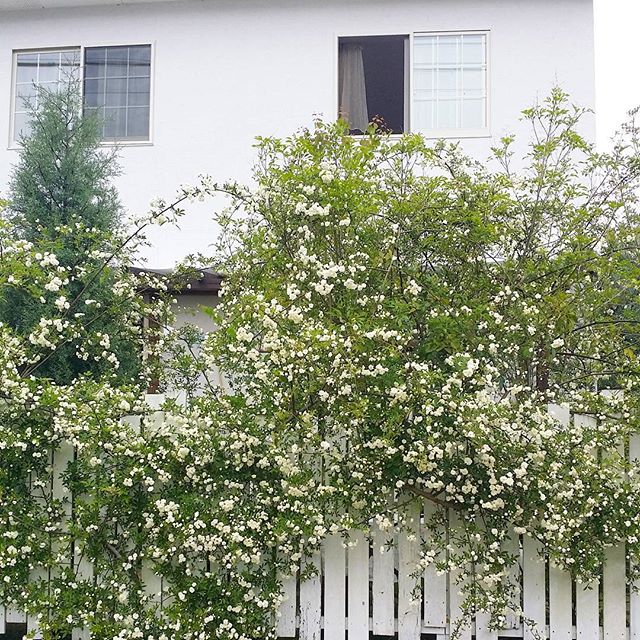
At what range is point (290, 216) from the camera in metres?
3.97

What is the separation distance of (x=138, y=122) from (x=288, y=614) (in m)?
6.01

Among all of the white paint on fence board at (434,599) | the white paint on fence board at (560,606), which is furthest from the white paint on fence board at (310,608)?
the white paint on fence board at (560,606)

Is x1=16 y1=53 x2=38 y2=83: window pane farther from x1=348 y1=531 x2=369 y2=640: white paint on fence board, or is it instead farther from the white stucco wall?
x1=348 y1=531 x2=369 y2=640: white paint on fence board

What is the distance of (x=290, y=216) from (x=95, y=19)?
5.71 metres

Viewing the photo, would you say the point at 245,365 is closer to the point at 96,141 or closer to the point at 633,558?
the point at 633,558

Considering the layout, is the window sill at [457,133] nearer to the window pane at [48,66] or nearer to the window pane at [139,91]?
the window pane at [139,91]

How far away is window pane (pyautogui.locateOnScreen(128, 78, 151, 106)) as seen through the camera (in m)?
8.39

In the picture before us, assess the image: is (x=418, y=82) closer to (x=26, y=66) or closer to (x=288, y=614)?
(x=26, y=66)

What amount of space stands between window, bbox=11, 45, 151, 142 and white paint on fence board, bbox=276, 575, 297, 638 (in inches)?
225

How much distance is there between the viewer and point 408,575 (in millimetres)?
3904

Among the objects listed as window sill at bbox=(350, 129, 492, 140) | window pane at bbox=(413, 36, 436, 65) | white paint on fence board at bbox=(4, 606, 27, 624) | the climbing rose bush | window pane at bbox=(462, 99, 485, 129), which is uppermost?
window pane at bbox=(413, 36, 436, 65)

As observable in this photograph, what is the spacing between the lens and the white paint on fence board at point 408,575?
12.8 feet

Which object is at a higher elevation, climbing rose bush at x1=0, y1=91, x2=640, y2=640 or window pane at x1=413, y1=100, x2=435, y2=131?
window pane at x1=413, y1=100, x2=435, y2=131

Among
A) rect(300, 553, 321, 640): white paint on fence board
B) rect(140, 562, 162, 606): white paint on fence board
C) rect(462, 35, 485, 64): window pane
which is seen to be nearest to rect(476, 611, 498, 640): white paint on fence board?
rect(300, 553, 321, 640): white paint on fence board
